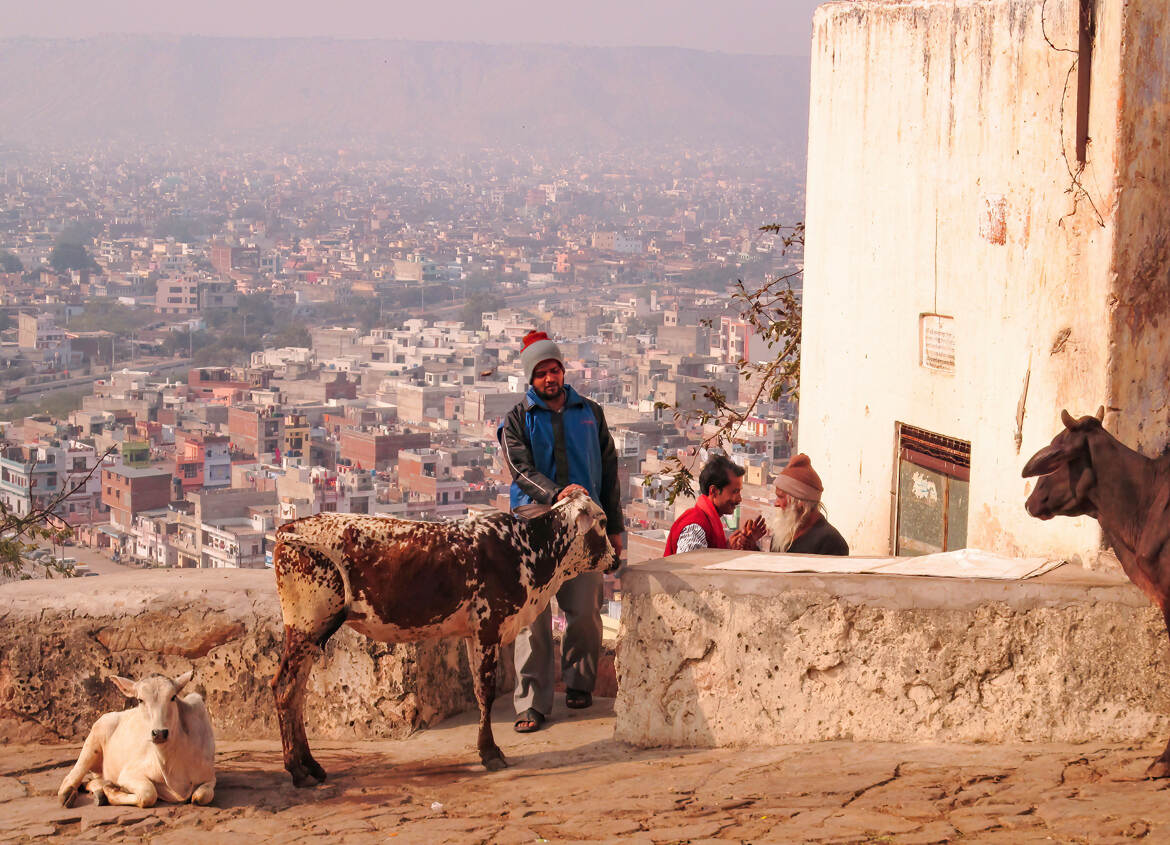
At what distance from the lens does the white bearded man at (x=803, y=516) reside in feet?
18.4

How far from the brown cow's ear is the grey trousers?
1584 millimetres

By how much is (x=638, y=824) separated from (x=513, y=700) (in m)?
1.60

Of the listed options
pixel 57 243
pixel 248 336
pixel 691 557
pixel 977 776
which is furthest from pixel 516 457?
pixel 57 243

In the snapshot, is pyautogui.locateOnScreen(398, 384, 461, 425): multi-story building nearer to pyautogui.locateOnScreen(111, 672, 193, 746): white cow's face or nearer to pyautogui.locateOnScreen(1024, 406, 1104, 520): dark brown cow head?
pyautogui.locateOnScreen(111, 672, 193, 746): white cow's face

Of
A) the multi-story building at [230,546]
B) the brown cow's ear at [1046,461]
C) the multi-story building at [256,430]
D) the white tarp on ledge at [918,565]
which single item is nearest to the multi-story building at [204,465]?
the multi-story building at [256,430]

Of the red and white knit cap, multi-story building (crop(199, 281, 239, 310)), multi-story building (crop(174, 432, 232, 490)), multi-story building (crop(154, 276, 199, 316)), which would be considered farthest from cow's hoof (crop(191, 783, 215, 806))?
multi-story building (crop(199, 281, 239, 310))

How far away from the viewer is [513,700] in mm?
5598

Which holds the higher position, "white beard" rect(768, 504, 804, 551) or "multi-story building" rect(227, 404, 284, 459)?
"white beard" rect(768, 504, 804, 551)

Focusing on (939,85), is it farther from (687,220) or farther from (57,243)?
(687,220)

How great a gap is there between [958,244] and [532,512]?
2.33 m

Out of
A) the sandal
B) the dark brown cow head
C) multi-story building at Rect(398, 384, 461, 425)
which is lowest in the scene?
multi-story building at Rect(398, 384, 461, 425)

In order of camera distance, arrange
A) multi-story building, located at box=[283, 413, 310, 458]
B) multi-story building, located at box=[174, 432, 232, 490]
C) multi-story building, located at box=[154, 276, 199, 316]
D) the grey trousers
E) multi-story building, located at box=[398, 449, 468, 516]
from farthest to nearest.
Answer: multi-story building, located at box=[154, 276, 199, 316] < multi-story building, located at box=[283, 413, 310, 458] < multi-story building, located at box=[174, 432, 232, 490] < multi-story building, located at box=[398, 449, 468, 516] < the grey trousers

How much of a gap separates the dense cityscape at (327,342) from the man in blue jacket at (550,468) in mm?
4894

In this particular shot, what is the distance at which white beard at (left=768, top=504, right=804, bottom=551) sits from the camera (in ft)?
18.7
